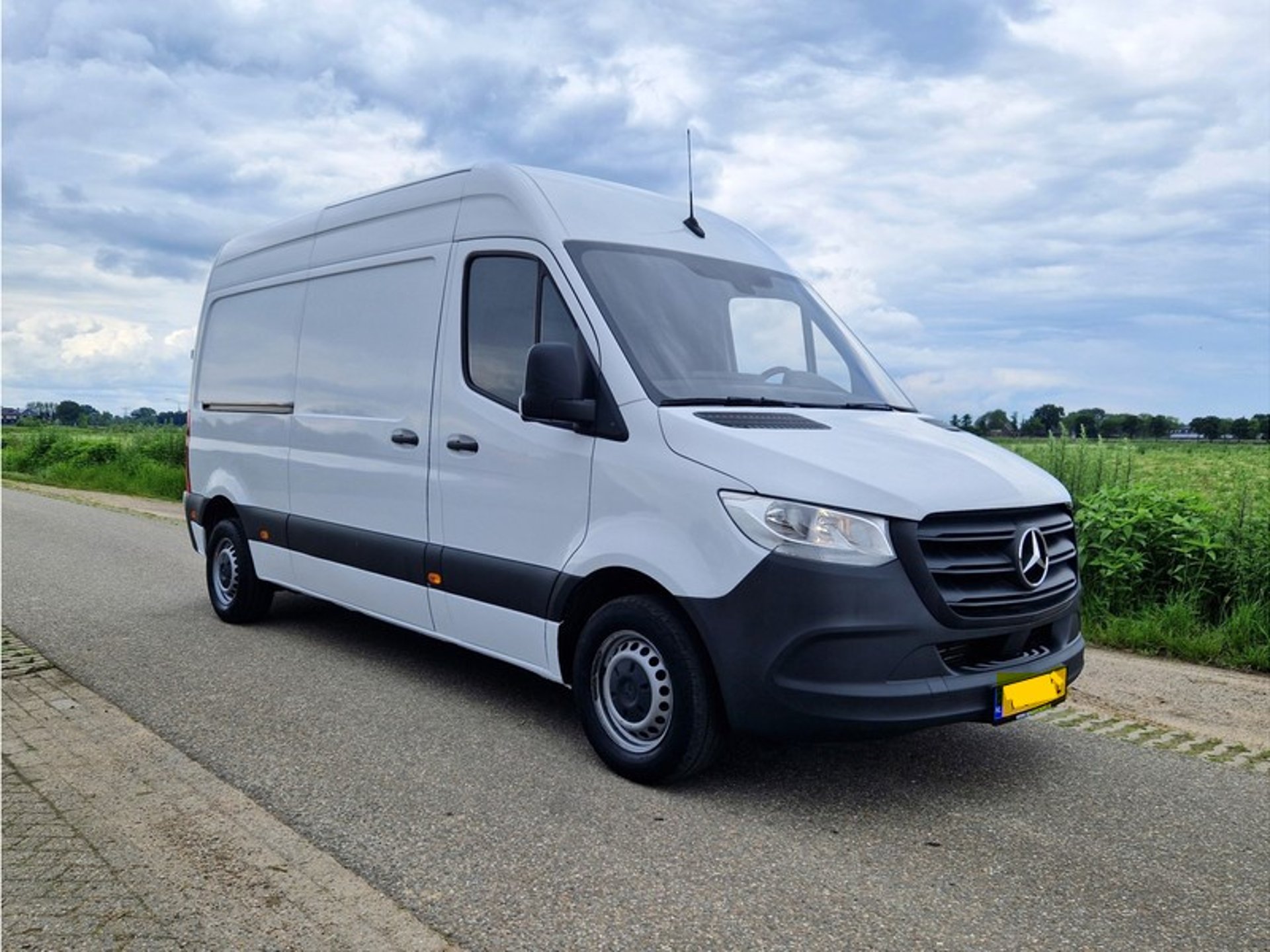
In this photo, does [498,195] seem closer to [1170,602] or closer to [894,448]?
[894,448]

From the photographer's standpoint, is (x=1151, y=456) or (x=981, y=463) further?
(x=1151, y=456)

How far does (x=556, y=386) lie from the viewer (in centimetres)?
428

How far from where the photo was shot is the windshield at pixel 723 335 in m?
4.51

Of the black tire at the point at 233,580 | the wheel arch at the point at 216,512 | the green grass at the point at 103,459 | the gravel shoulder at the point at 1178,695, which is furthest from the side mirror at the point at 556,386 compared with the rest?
the green grass at the point at 103,459

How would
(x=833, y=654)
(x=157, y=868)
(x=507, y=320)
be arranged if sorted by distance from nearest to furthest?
(x=157, y=868) → (x=833, y=654) → (x=507, y=320)

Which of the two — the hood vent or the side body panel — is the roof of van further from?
the hood vent

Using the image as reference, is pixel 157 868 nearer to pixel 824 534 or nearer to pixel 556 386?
pixel 556 386

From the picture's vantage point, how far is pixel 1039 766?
15.3 feet

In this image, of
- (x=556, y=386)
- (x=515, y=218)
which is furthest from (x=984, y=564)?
(x=515, y=218)

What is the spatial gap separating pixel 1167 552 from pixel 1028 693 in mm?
4163

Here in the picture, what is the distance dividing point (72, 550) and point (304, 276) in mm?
6206

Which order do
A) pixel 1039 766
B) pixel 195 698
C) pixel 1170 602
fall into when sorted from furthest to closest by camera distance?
pixel 1170 602 < pixel 195 698 < pixel 1039 766

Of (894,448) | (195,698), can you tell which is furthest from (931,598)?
(195,698)

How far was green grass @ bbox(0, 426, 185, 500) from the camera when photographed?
69.2 ft
